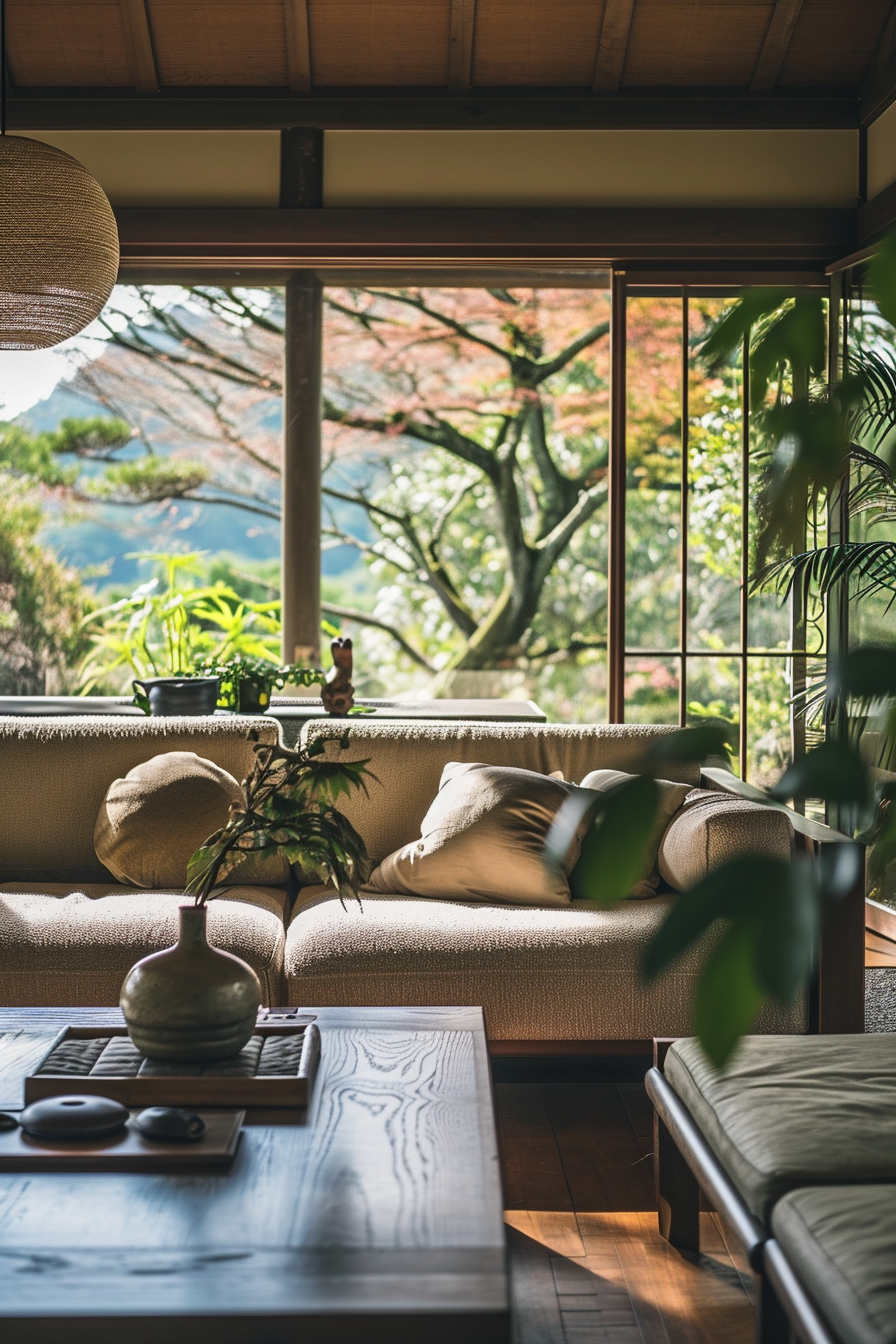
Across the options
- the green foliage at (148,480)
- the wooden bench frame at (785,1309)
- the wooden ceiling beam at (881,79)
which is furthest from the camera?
the green foliage at (148,480)

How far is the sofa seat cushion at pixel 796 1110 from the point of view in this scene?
4.96 feet

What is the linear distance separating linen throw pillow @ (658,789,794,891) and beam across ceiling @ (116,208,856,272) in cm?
258

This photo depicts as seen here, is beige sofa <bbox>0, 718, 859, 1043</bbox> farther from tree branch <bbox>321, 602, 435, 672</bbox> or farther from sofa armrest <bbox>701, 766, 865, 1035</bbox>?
tree branch <bbox>321, 602, 435, 672</bbox>

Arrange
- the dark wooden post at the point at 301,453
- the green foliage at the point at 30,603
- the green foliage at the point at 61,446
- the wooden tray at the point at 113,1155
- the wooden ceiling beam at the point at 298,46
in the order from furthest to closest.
→ the green foliage at the point at 61,446 → the green foliage at the point at 30,603 → the dark wooden post at the point at 301,453 → the wooden ceiling beam at the point at 298,46 → the wooden tray at the point at 113,1155

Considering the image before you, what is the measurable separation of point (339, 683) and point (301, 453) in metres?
1.42

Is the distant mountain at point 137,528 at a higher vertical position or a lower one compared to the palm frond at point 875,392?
higher

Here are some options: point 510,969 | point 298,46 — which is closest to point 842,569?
point 510,969

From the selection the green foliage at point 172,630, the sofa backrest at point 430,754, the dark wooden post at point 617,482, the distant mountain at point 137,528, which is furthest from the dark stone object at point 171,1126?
the distant mountain at point 137,528

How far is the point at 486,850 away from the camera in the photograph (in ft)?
9.20

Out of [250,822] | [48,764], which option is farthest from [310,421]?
[250,822]

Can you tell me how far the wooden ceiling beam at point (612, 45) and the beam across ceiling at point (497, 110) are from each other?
5 cm

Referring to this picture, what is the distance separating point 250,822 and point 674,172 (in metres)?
3.67

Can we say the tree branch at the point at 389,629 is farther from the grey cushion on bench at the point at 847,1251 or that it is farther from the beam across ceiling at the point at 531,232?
the grey cushion on bench at the point at 847,1251

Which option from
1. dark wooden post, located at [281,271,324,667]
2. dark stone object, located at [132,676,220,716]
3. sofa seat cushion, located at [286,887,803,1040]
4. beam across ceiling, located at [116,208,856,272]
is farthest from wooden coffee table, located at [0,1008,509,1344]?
beam across ceiling, located at [116,208,856,272]
